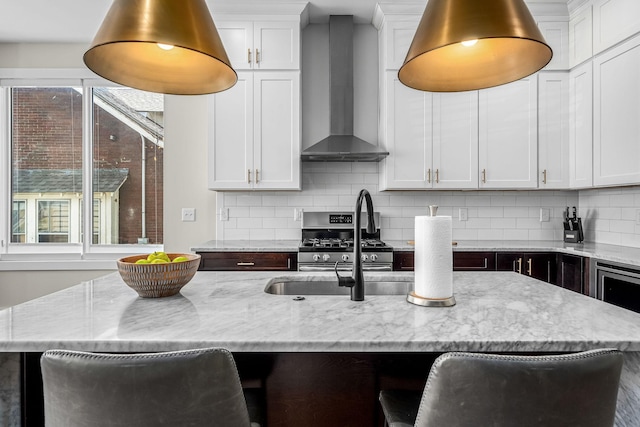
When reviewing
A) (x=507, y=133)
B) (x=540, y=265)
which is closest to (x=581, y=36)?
(x=507, y=133)

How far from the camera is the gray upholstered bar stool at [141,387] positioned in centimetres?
75

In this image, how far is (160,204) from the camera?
155 inches

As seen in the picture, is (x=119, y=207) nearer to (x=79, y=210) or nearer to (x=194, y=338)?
(x=79, y=210)

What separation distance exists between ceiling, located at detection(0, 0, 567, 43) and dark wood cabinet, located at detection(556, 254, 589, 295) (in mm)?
2087

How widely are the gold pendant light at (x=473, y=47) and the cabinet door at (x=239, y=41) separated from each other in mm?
2128

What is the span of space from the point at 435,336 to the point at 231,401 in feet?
1.66

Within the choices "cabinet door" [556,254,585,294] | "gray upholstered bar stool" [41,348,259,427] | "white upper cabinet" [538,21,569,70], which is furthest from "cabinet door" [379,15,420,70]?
"gray upholstered bar stool" [41,348,259,427]

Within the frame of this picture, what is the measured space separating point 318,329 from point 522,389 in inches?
19.2

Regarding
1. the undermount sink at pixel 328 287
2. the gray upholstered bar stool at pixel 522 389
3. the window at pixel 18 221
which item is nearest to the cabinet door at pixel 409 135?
the undermount sink at pixel 328 287

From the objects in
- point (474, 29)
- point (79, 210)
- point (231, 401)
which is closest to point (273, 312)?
point (231, 401)

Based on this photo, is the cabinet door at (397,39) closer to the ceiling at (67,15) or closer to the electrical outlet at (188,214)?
the ceiling at (67,15)

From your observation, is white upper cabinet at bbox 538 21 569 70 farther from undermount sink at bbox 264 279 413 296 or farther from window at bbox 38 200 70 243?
window at bbox 38 200 70 243

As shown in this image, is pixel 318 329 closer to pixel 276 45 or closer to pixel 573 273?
pixel 573 273

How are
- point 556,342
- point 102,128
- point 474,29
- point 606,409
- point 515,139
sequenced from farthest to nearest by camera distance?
point 102,128, point 515,139, point 474,29, point 556,342, point 606,409
